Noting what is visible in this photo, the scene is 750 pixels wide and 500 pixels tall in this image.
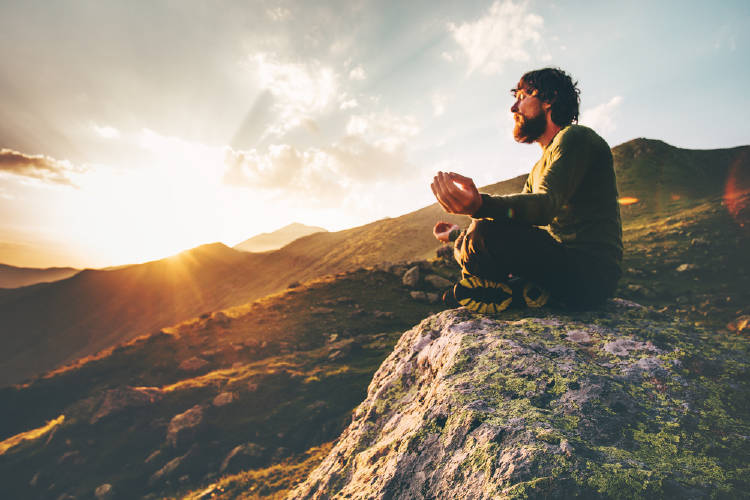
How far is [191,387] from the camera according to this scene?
10.4m

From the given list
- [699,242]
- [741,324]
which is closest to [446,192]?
[741,324]

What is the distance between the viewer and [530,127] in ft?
10.4

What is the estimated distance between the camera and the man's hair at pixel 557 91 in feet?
9.98

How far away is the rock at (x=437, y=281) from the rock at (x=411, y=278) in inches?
21.3

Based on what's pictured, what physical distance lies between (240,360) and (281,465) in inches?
240

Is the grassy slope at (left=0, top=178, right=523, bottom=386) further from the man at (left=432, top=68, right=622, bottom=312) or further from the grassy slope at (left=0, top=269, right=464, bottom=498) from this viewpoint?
the man at (left=432, top=68, right=622, bottom=312)

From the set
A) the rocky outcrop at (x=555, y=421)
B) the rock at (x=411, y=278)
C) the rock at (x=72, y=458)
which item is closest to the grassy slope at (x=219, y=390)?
the rock at (x=72, y=458)

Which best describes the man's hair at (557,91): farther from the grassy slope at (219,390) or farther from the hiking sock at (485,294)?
the grassy slope at (219,390)

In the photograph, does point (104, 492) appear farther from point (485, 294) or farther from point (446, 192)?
point (446, 192)

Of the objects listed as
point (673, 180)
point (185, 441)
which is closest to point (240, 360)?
point (185, 441)

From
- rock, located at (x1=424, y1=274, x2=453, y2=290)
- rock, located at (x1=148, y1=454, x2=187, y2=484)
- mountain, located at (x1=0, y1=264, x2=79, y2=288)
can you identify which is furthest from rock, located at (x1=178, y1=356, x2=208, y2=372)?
mountain, located at (x1=0, y1=264, x2=79, y2=288)

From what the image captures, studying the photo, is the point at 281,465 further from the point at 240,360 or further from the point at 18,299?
the point at 18,299

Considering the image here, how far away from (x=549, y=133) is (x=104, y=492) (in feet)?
40.7

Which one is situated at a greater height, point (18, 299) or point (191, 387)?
point (18, 299)
